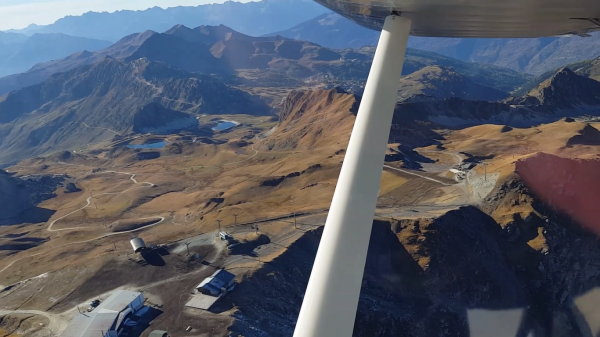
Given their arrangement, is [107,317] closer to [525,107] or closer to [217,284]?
[217,284]

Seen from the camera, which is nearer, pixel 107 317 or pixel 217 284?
pixel 107 317

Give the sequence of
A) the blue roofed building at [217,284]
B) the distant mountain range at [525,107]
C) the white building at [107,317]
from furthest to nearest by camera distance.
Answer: the distant mountain range at [525,107] < the blue roofed building at [217,284] < the white building at [107,317]

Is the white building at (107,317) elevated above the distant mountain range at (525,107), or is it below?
below

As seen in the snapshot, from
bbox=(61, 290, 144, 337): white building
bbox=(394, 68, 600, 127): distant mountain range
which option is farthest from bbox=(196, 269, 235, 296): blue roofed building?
bbox=(394, 68, 600, 127): distant mountain range

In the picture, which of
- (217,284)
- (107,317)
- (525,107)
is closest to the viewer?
(107,317)

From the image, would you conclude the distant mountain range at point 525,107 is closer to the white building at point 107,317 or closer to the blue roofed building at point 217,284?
the blue roofed building at point 217,284

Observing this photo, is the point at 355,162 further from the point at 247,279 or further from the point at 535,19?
the point at 247,279

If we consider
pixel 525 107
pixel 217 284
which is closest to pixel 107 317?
pixel 217 284

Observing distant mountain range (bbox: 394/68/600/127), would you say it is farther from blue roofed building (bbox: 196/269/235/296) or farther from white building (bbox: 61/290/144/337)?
white building (bbox: 61/290/144/337)

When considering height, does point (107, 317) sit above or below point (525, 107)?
below

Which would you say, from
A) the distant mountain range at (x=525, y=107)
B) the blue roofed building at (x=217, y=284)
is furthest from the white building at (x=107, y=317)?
the distant mountain range at (x=525, y=107)
